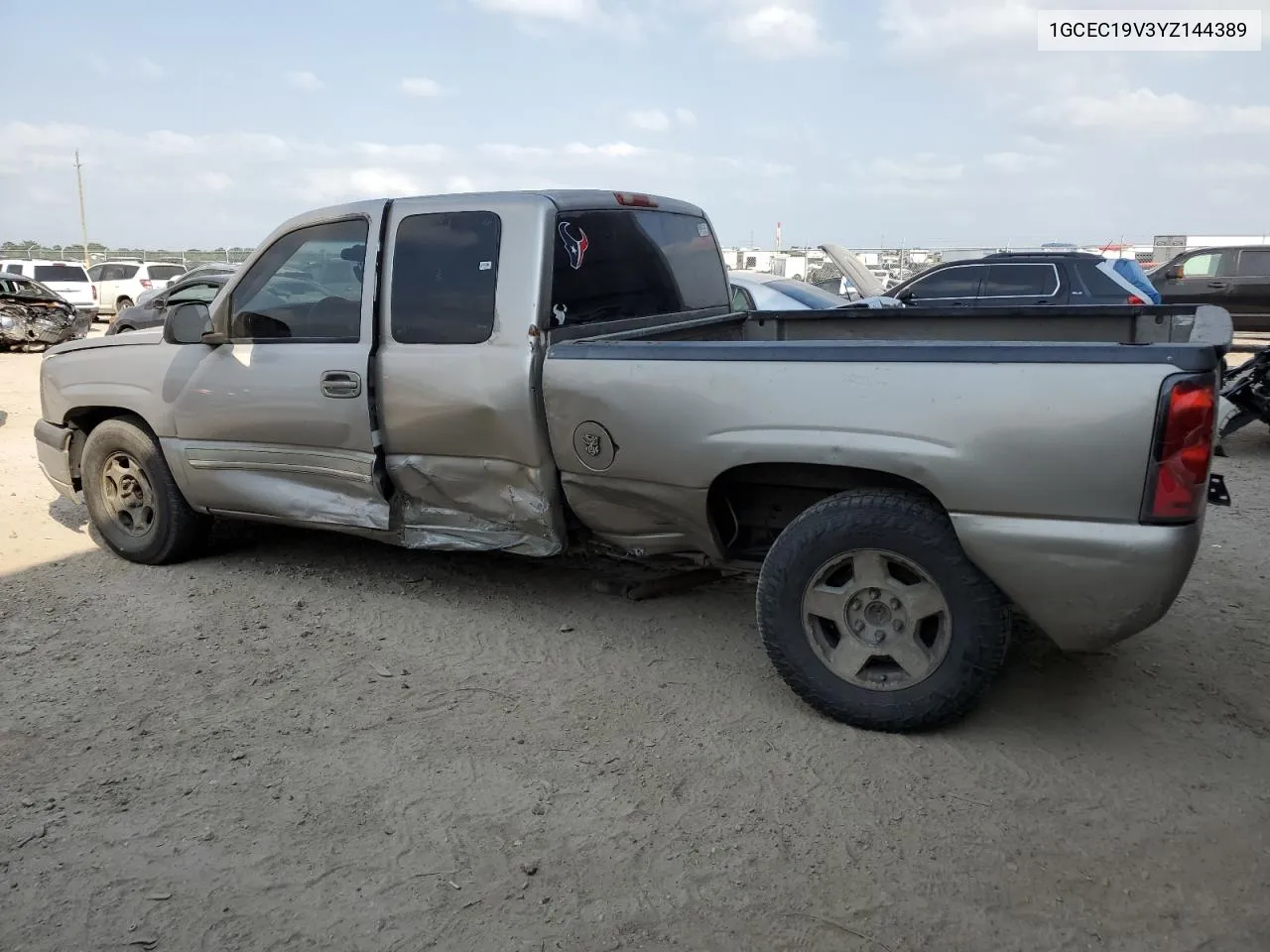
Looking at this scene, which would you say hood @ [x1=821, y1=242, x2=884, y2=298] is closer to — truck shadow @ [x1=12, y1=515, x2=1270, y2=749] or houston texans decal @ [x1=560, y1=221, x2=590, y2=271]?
truck shadow @ [x1=12, y1=515, x2=1270, y2=749]

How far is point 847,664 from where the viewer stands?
348 centimetres

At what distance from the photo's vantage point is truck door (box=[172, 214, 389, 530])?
14.5ft

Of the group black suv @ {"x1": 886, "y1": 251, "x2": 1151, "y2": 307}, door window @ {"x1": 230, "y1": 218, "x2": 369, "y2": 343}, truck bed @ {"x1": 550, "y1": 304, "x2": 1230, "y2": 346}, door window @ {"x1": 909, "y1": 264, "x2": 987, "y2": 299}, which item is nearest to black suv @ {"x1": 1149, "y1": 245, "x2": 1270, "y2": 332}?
black suv @ {"x1": 886, "y1": 251, "x2": 1151, "y2": 307}

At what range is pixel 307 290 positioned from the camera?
183 inches

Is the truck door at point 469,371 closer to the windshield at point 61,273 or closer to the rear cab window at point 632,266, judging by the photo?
the rear cab window at point 632,266

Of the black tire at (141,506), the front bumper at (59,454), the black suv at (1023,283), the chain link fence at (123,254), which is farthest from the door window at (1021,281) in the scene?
the chain link fence at (123,254)

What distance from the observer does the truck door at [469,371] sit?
399 centimetres

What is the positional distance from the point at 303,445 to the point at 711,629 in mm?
2076

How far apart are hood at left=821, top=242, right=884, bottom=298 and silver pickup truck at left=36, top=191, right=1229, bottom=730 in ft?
21.6

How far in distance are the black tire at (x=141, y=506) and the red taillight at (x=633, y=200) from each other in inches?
108

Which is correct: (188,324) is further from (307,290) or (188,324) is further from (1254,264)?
(1254,264)

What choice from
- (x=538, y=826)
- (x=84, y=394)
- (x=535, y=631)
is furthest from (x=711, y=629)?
(x=84, y=394)

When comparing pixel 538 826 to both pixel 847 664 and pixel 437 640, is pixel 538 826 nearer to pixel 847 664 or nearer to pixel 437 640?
pixel 847 664

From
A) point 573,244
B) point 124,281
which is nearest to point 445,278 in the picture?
point 573,244
